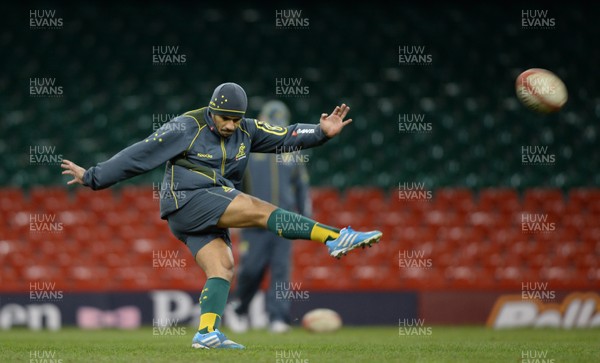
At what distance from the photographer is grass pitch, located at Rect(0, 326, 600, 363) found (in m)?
6.30

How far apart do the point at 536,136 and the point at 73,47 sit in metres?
7.66

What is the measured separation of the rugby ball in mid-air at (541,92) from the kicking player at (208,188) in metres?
2.43

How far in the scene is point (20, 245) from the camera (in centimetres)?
1342

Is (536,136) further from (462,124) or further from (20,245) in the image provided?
(20,245)

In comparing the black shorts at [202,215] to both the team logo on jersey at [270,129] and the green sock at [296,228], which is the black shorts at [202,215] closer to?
the green sock at [296,228]

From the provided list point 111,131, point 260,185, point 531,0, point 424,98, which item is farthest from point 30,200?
point 531,0

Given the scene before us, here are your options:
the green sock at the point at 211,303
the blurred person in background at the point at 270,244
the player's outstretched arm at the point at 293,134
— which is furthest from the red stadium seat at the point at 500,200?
the green sock at the point at 211,303

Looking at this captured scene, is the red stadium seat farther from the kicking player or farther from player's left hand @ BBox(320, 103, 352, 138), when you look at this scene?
the kicking player

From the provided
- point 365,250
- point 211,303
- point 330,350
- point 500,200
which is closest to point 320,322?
point 330,350

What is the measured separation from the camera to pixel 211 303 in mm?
6895

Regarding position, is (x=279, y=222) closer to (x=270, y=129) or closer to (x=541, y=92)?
(x=270, y=129)

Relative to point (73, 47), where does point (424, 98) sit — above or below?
below

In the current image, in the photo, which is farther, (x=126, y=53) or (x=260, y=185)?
(x=126, y=53)

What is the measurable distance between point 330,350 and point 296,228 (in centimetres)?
102
